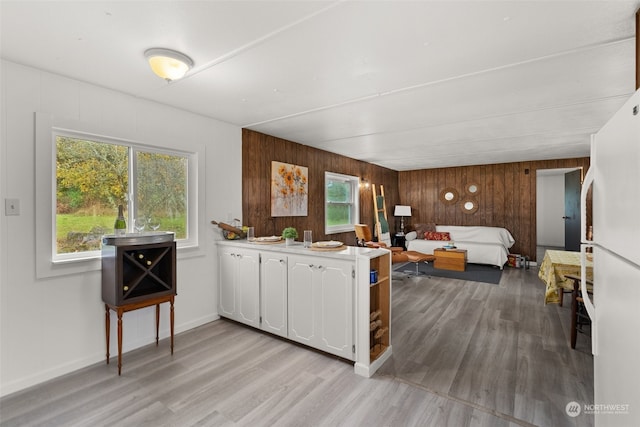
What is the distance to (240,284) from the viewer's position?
10.5ft

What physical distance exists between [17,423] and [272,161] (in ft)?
10.9

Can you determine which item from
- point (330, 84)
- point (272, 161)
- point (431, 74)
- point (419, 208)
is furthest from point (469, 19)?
point (419, 208)

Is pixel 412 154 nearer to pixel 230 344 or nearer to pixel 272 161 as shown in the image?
pixel 272 161

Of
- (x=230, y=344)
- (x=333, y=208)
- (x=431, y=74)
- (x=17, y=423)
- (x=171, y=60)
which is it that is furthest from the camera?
(x=333, y=208)

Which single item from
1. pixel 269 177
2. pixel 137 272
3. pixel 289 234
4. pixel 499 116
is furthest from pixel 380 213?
pixel 137 272

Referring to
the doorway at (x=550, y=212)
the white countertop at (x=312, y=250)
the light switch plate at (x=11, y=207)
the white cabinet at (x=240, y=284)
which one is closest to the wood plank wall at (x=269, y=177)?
the white cabinet at (x=240, y=284)

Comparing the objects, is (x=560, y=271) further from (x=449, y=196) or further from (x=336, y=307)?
(x=449, y=196)

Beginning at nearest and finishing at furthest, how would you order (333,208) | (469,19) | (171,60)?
(469,19) → (171,60) → (333,208)

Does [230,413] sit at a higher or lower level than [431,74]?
lower

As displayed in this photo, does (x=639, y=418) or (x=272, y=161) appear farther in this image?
(x=272, y=161)

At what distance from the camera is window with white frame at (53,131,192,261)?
2436mm

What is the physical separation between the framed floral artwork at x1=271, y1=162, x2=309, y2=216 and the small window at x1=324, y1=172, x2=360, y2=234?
0.67 m

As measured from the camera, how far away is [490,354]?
2.60 metres

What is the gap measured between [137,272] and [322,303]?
162 centimetres
